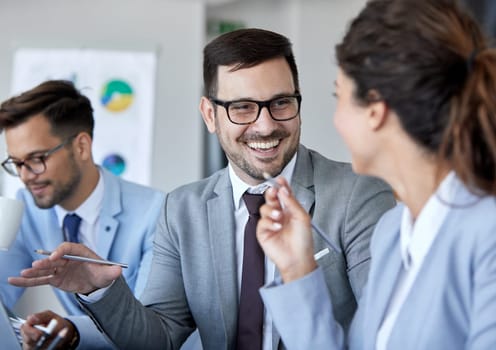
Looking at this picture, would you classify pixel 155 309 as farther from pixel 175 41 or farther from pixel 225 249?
pixel 175 41

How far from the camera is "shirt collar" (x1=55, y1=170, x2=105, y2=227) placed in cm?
257

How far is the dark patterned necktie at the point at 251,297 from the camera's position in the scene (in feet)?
5.37

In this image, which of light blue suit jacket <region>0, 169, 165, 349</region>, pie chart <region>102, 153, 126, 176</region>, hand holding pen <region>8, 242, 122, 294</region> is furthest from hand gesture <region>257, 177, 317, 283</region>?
pie chart <region>102, 153, 126, 176</region>

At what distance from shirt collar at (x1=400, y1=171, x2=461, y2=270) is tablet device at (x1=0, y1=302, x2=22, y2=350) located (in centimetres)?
83

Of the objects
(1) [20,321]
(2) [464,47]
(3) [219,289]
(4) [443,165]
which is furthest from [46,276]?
(2) [464,47]

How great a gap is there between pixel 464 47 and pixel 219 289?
3.00ft

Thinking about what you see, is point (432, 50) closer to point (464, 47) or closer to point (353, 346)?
point (464, 47)

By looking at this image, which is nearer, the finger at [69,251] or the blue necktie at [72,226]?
the finger at [69,251]

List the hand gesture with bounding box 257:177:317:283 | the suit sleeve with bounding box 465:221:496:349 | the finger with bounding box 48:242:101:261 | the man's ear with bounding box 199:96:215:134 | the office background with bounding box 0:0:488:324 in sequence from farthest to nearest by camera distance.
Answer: the office background with bounding box 0:0:488:324 < the man's ear with bounding box 199:96:215:134 < the finger with bounding box 48:242:101:261 < the hand gesture with bounding box 257:177:317:283 < the suit sleeve with bounding box 465:221:496:349

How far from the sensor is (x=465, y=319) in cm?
112

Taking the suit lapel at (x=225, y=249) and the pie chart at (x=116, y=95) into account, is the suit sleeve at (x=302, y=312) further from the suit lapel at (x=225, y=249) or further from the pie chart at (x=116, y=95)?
the pie chart at (x=116, y=95)

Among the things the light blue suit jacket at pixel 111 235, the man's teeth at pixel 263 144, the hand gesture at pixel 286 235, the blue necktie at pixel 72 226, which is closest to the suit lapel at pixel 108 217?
the light blue suit jacket at pixel 111 235

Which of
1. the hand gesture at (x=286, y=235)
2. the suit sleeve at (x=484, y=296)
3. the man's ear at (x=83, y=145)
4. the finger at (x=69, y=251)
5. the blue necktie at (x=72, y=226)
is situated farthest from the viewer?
the man's ear at (x=83, y=145)

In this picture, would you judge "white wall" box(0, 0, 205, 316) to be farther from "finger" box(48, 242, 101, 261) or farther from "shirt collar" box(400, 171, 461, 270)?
"shirt collar" box(400, 171, 461, 270)
